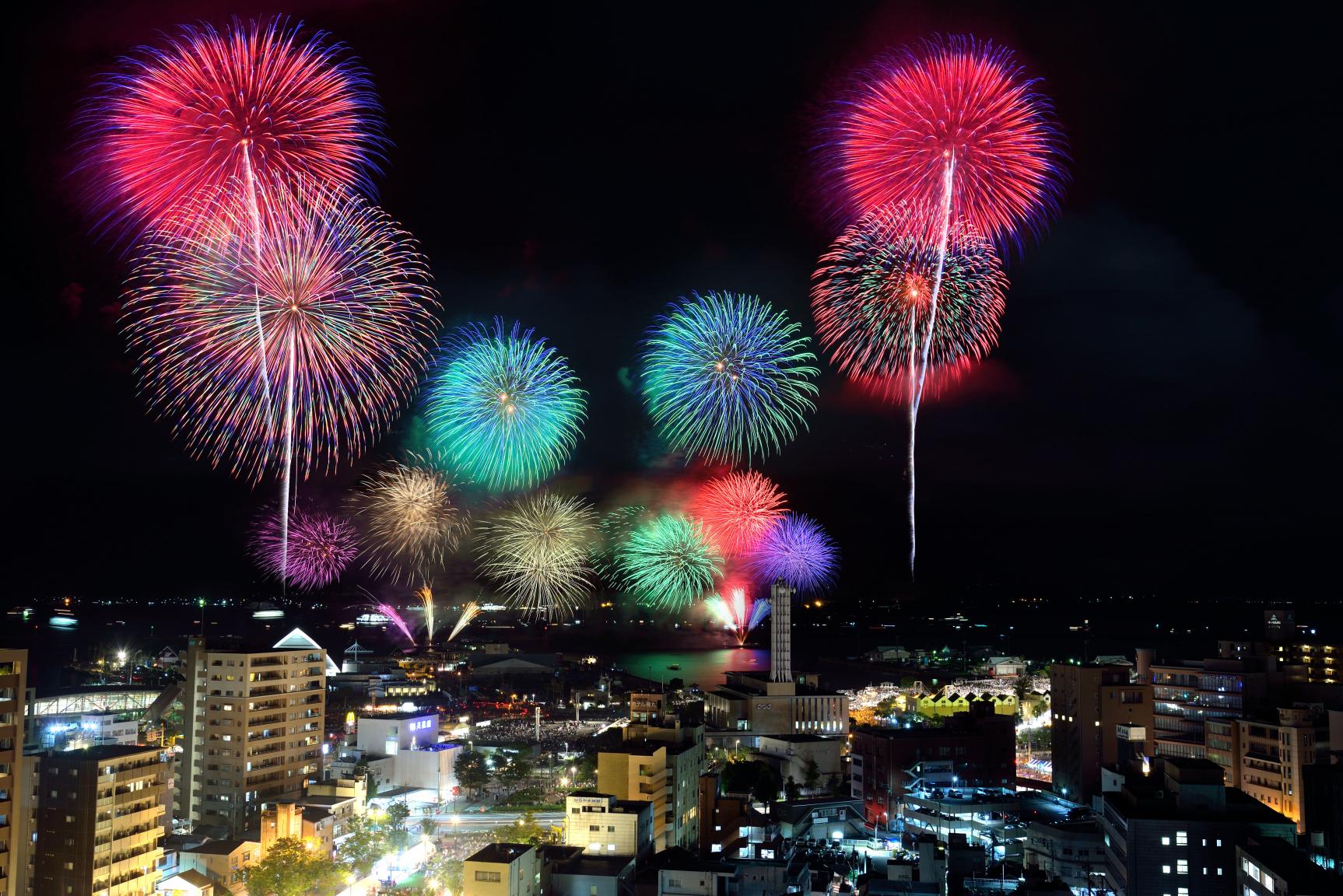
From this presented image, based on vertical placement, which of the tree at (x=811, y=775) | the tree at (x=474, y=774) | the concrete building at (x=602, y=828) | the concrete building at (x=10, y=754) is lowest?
the tree at (x=811, y=775)

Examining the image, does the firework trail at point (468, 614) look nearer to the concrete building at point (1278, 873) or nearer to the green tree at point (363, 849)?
the green tree at point (363, 849)

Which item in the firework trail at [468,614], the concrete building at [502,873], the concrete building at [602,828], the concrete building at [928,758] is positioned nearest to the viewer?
the concrete building at [502,873]

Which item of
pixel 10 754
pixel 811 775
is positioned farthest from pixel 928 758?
pixel 10 754

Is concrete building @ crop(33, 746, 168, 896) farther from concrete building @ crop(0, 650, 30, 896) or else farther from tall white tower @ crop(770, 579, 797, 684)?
tall white tower @ crop(770, 579, 797, 684)

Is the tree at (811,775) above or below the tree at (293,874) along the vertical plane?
below

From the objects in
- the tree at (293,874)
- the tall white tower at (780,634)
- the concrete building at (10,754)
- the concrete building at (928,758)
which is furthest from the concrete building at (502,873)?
the tall white tower at (780,634)

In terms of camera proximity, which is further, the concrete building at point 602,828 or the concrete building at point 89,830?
the concrete building at point 602,828

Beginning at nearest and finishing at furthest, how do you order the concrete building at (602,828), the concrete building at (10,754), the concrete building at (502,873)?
1. the concrete building at (10,754)
2. the concrete building at (502,873)
3. the concrete building at (602,828)
